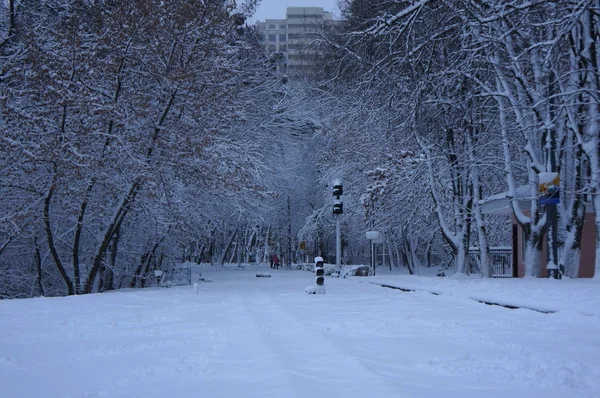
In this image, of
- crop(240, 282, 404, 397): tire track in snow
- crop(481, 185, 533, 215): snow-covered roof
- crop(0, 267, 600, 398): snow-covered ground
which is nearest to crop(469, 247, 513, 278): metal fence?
crop(481, 185, 533, 215): snow-covered roof

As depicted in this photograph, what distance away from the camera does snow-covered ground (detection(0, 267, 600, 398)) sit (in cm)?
460

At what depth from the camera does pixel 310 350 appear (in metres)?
6.19

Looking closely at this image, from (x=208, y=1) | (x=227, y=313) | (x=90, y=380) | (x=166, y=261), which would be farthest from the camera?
(x=166, y=261)

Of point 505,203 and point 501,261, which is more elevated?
point 505,203

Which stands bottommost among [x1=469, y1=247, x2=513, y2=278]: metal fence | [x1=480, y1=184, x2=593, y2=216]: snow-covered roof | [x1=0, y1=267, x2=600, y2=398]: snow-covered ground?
[x1=0, y1=267, x2=600, y2=398]: snow-covered ground

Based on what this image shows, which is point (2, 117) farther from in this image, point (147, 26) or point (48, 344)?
point (48, 344)

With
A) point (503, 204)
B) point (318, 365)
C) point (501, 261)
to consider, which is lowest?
point (318, 365)

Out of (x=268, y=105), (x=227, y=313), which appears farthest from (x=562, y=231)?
(x=268, y=105)

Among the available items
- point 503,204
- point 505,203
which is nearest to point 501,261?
point 503,204

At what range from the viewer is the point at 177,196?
2272 cm

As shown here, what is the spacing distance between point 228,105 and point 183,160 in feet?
8.71

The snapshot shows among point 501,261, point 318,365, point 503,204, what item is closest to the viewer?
point 318,365

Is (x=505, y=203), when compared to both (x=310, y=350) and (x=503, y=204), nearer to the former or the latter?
(x=503, y=204)

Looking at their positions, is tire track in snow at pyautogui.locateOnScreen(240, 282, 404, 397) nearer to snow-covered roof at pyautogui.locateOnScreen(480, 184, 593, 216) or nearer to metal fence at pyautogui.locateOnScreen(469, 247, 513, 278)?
snow-covered roof at pyautogui.locateOnScreen(480, 184, 593, 216)
